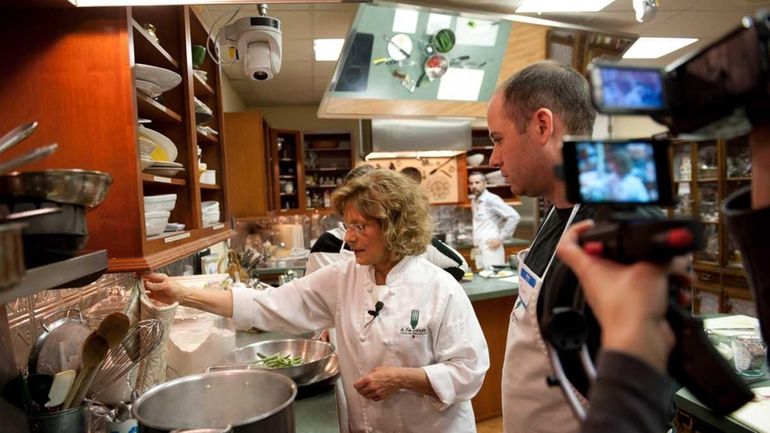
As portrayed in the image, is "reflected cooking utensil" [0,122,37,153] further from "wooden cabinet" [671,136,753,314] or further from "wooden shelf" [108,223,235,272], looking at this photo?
"wooden cabinet" [671,136,753,314]

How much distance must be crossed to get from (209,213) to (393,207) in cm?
105

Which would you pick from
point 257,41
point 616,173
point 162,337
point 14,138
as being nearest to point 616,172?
point 616,173

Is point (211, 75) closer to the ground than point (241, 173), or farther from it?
farther from it

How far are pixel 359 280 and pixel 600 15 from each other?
340cm

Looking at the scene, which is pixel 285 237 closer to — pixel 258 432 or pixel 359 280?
pixel 359 280

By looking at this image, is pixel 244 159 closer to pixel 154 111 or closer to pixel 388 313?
pixel 154 111

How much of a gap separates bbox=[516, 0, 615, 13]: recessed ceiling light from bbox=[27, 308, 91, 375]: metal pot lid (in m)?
3.42

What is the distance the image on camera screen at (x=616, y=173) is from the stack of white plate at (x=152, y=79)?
125cm

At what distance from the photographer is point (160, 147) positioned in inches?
61.2

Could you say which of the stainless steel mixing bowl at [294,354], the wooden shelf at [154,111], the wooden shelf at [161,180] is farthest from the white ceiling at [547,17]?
the stainless steel mixing bowl at [294,354]

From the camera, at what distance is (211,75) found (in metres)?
2.55

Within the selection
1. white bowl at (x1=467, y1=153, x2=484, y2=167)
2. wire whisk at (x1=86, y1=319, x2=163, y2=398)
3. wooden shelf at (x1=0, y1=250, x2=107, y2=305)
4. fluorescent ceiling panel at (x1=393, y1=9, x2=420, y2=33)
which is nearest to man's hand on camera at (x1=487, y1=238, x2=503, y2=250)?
white bowl at (x1=467, y1=153, x2=484, y2=167)

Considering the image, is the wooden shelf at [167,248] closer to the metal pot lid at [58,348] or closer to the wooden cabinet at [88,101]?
the wooden cabinet at [88,101]

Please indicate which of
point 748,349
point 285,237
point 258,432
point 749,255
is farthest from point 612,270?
point 285,237
